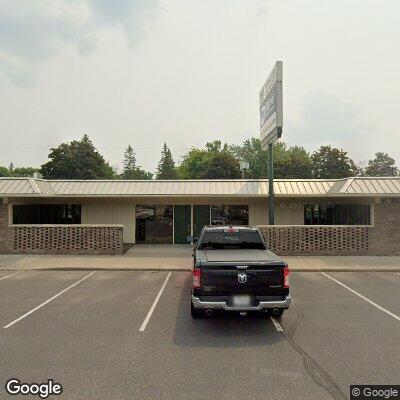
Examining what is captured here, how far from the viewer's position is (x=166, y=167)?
112 metres

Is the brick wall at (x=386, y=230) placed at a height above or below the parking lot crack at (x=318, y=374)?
above

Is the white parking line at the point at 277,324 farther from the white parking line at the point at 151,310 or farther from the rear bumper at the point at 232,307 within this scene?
the white parking line at the point at 151,310

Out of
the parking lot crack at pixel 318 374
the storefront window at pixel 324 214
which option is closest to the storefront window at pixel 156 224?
the storefront window at pixel 324 214

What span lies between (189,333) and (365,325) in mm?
3635

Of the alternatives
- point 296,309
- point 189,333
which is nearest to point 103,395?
point 189,333

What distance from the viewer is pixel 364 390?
5145mm

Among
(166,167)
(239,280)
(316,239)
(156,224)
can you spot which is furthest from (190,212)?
(166,167)

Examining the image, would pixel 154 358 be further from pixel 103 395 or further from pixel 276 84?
pixel 276 84

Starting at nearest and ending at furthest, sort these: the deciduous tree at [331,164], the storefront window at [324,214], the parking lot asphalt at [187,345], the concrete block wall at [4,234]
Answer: the parking lot asphalt at [187,345], the concrete block wall at [4,234], the storefront window at [324,214], the deciduous tree at [331,164]

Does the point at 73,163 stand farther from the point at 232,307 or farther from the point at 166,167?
the point at 232,307

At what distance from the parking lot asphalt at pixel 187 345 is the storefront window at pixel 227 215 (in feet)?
36.0

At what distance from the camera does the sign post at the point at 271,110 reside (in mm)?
15867

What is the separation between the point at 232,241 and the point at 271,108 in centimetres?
911

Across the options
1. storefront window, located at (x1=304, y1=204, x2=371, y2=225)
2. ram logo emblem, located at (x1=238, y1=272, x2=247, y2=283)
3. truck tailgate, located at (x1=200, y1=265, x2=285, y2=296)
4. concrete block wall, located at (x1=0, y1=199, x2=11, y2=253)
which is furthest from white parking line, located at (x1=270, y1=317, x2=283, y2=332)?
concrete block wall, located at (x1=0, y1=199, x2=11, y2=253)
